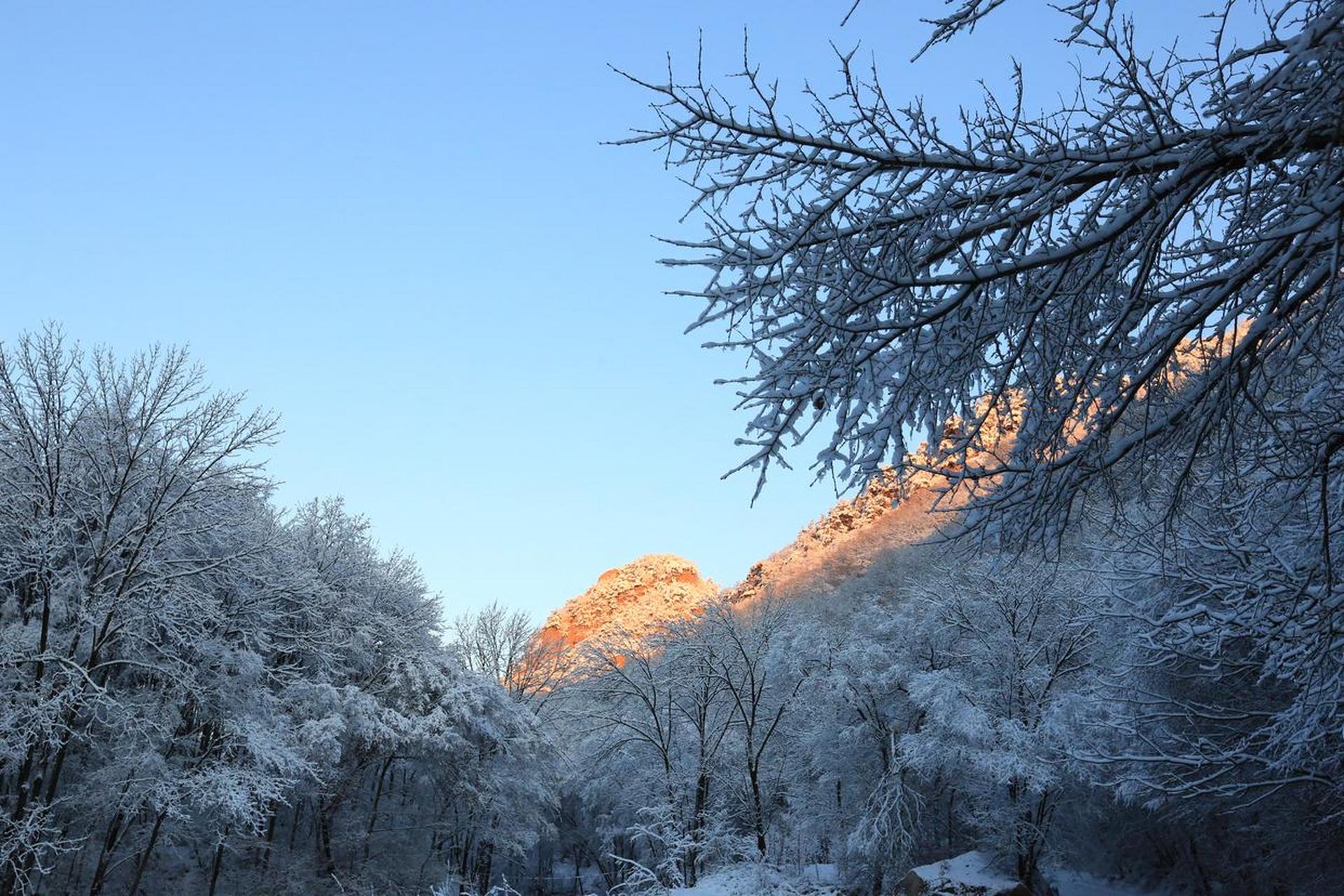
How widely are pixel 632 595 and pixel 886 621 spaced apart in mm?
74709

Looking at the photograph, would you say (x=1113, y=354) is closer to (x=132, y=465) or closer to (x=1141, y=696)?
(x=1141, y=696)

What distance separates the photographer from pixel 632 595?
95.5m

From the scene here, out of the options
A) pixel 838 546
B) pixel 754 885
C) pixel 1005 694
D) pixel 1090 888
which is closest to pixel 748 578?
pixel 838 546

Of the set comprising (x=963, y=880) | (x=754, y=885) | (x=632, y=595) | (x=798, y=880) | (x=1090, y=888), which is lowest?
(x=1090, y=888)

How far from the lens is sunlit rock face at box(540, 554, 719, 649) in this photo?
79.7 meters

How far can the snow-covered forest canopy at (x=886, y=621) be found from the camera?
380cm

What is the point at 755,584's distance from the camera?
Result: 81688 mm

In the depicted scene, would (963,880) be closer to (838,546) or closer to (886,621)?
(886,621)

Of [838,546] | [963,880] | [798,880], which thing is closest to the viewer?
[963,880]

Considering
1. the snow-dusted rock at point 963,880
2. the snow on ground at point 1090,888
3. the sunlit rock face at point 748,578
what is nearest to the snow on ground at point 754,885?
the snow-dusted rock at point 963,880

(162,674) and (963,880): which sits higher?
(162,674)

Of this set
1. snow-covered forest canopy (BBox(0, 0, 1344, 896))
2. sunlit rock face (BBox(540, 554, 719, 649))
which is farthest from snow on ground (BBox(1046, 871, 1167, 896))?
sunlit rock face (BBox(540, 554, 719, 649))

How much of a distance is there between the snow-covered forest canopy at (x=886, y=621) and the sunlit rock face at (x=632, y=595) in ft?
125

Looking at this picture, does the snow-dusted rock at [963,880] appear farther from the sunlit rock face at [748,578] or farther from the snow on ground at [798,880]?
the sunlit rock face at [748,578]
